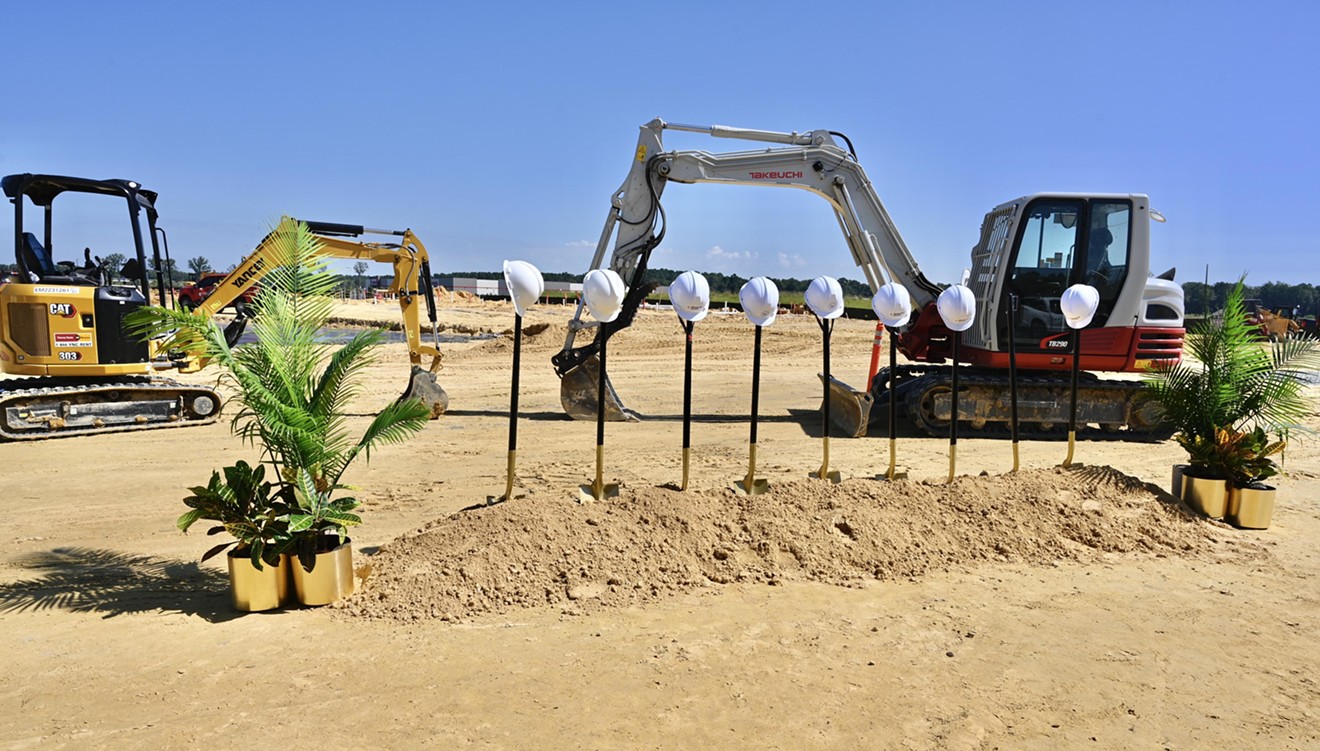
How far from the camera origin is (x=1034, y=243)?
38.1 feet

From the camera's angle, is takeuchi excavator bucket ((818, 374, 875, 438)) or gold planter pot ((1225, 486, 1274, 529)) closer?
gold planter pot ((1225, 486, 1274, 529))

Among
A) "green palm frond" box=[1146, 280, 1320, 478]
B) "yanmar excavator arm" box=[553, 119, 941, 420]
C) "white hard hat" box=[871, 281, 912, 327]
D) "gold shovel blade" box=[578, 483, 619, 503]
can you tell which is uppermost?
"yanmar excavator arm" box=[553, 119, 941, 420]

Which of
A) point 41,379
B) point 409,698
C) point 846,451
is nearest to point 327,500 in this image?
point 409,698

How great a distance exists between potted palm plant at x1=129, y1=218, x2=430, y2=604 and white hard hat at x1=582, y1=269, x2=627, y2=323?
1.45 meters

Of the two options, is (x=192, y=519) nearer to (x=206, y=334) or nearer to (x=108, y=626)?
(x=108, y=626)

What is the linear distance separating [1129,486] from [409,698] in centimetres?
676

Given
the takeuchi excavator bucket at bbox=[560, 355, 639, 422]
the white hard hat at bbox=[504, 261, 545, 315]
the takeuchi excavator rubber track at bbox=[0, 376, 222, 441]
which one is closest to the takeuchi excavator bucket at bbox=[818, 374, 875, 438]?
the takeuchi excavator bucket at bbox=[560, 355, 639, 422]

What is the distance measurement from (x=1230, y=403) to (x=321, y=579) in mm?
8043

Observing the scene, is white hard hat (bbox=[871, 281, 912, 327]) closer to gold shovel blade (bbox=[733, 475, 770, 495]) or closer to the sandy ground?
the sandy ground

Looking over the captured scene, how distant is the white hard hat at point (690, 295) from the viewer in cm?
664

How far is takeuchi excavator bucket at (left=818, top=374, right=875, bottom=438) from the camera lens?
11648 mm

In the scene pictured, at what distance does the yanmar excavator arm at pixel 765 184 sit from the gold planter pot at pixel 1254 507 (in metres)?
5.54

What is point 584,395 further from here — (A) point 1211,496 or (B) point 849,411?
(A) point 1211,496

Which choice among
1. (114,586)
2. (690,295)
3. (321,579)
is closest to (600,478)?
(690,295)
